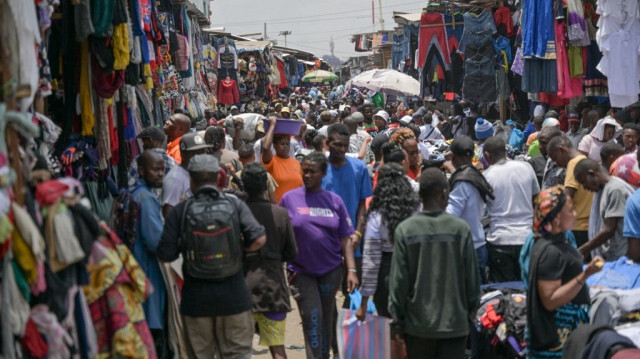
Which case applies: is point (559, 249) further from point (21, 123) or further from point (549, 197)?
point (21, 123)

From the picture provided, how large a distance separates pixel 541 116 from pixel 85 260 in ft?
36.1

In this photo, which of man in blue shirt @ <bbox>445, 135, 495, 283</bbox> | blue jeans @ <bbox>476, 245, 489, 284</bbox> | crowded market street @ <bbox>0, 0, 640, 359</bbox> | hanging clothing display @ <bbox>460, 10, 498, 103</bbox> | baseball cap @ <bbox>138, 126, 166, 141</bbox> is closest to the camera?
crowded market street @ <bbox>0, 0, 640, 359</bbox>

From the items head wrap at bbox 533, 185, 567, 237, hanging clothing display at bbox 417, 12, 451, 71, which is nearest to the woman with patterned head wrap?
head wrap at bbox 533, 185, 567, 237

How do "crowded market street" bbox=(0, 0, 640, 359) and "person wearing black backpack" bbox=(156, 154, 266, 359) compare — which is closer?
"crowded market street" bbox=(0, 0, 640, 359)

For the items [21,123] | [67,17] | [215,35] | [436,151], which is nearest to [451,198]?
[67,17]

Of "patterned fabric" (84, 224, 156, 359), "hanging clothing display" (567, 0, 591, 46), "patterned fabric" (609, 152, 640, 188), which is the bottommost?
"patterned fabric" (84, 224, 156, 359)

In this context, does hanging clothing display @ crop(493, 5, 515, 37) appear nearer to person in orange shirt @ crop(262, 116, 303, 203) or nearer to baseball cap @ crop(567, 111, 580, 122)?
baseball cap @ crop(567, 111, 580, 122)

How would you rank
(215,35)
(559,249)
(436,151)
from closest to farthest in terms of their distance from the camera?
(559,249) → (436,151) → (215,35)

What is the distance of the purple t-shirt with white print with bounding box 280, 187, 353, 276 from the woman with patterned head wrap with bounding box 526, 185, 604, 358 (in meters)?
1.86

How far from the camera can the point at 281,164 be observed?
28.5 ft

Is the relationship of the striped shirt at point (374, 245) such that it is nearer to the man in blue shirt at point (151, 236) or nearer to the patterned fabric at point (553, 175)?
the man in blue shirt at point (151, 236)

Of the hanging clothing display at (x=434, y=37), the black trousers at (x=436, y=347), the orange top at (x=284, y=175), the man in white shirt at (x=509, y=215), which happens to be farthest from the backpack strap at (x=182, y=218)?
the hanging clothing display at (x=434, y=37)

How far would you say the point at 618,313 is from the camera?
19.9 ft

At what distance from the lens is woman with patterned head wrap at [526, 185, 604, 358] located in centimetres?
525
